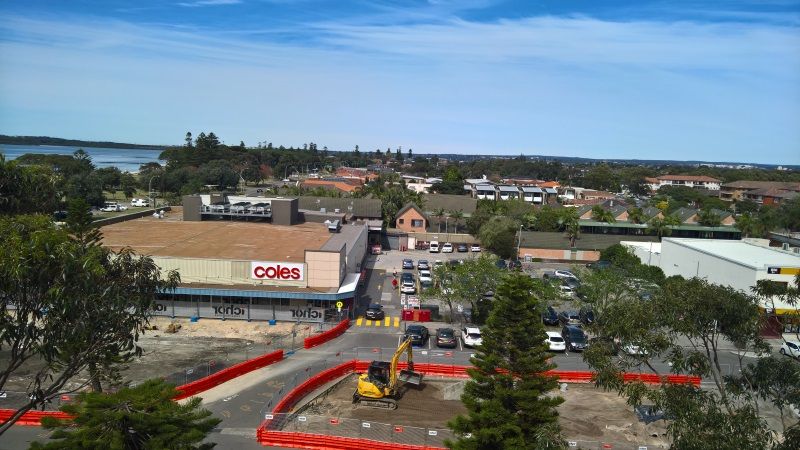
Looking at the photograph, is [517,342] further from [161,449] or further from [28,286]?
[28,286]

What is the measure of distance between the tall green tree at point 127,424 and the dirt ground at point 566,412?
384 inches

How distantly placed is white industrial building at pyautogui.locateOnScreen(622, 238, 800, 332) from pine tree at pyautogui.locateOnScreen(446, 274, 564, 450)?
1896cm

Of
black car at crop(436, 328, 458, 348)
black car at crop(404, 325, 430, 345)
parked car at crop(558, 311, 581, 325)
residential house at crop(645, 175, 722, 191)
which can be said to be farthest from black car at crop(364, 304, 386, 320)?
residential house at crop(645, 175, 722, 191)

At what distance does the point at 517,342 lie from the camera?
18.1 meters

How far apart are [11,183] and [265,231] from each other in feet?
109

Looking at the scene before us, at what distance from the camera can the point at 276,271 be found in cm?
3200

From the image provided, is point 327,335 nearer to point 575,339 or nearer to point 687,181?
point 575,339

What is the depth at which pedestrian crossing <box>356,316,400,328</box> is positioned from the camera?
1280 inches

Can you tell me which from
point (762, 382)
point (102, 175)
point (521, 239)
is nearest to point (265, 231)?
point (521, 239)

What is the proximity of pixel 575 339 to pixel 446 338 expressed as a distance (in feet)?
22.4

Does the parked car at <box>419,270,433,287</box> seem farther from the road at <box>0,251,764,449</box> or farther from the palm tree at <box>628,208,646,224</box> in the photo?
the palm tree at <box>628,208,646,224</box>

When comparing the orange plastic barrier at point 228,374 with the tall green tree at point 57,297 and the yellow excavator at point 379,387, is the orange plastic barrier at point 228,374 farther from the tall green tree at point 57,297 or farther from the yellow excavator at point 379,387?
the tall green tree at point 57,297

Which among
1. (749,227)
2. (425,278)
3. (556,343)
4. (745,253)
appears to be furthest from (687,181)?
(556,343)

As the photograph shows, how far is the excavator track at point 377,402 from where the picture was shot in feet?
72.0
